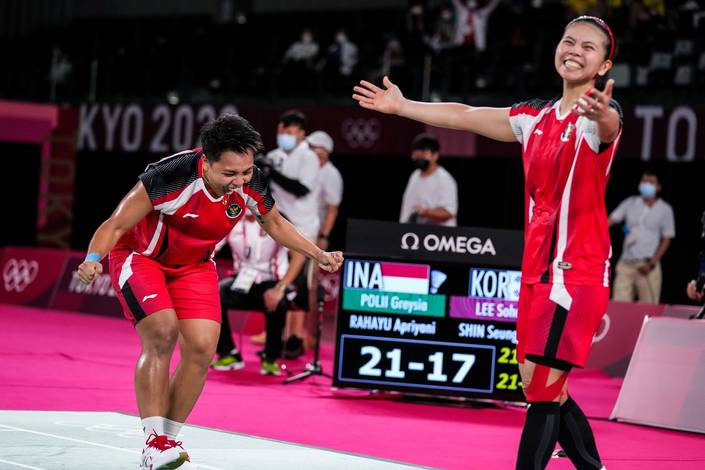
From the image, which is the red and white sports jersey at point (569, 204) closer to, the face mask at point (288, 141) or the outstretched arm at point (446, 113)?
the outstretched arm at point (446, 113)

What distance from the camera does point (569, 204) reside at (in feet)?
Answer: 13.4

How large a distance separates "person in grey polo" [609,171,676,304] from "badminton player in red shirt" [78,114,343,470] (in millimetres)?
8384

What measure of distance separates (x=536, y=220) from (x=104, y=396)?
421 centimetres

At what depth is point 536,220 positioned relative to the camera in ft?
13.7

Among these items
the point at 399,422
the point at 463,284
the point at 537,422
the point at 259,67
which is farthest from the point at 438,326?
the point at 259,67

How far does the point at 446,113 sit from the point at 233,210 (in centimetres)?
105

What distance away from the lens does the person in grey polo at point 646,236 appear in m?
12.9

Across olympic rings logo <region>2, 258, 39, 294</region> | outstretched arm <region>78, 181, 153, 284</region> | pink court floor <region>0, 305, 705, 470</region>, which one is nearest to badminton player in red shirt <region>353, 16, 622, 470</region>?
outstretched arm <region>78, 181, 153, 284</region>

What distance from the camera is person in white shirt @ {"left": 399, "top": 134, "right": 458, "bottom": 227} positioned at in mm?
10141

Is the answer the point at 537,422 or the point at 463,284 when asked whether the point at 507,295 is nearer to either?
the point at 463,284

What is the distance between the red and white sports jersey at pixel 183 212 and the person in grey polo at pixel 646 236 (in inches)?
334

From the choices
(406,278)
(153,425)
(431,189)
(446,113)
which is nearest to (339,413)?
(406,278)

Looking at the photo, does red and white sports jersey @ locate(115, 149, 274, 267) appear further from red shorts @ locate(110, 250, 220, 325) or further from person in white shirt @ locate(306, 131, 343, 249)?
person in white shirt @ locate(306, 131, 343, 249)

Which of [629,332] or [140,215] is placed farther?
[629,332]
